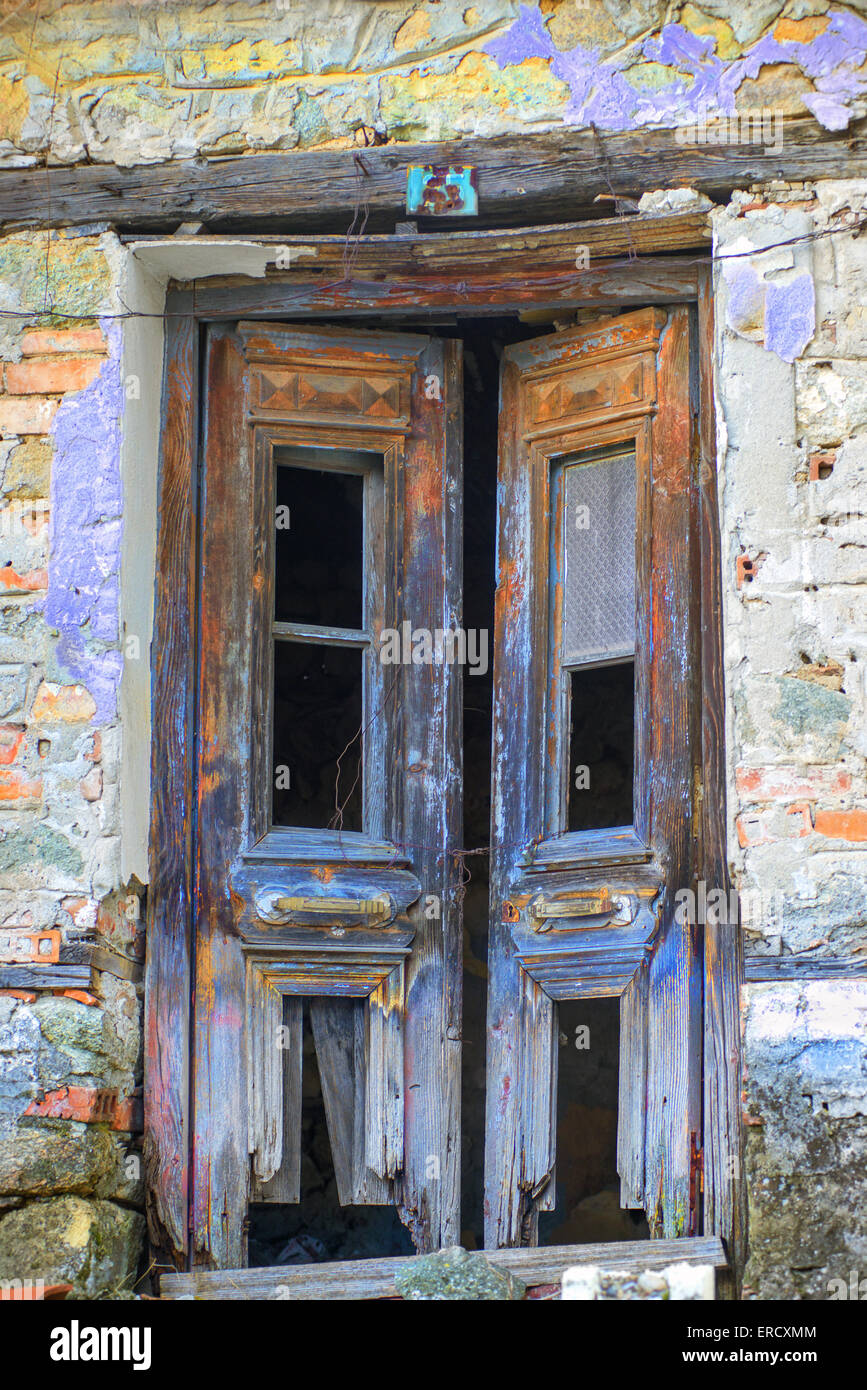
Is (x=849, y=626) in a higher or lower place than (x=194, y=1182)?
higher

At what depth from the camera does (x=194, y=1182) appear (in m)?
3.83

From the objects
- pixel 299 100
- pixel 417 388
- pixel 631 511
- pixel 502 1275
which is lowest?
pixel 502 1275

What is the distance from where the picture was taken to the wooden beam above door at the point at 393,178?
149 inches

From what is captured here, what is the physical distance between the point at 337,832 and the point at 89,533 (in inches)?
39.2

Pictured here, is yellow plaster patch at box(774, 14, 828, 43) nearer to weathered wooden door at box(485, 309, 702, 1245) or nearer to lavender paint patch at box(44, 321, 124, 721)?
weathered wooden door at box(485, 309, 702, 1245)

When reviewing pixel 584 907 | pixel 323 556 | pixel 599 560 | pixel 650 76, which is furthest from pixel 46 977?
pixel 323 556

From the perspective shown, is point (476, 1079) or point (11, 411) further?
point (476, 1079)

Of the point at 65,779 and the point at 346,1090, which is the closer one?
the point at 65,779

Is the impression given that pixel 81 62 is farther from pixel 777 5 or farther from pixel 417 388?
pixel 777 5

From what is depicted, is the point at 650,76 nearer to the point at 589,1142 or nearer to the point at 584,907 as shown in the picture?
the point at 584,907

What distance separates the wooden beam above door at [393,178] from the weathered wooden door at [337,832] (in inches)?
14.2

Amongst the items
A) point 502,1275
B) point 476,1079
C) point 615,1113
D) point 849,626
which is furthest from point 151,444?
point 615,1113

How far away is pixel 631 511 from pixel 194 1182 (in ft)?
6.70

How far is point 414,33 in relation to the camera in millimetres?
3934
